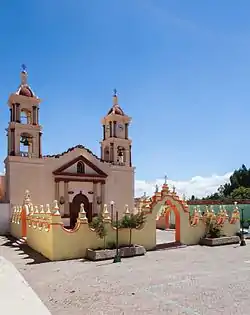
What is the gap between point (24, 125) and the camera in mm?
24828

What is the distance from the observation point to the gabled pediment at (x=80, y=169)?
Result: 83.8 feet

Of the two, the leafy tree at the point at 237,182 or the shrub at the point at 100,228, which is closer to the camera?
the shrub at the point at 100,228

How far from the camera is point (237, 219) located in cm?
2094

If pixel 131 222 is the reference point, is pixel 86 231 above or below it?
below

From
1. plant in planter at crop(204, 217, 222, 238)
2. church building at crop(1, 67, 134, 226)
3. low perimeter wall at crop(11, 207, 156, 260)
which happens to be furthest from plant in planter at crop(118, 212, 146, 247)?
church building at crop(1, 67, 134, 226)

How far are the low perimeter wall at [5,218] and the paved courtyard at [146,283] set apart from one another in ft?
25.1

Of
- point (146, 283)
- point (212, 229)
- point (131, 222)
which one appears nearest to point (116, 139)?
point (212, 229)

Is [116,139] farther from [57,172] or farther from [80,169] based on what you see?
[57,172]

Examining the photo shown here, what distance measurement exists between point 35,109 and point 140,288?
19129mm

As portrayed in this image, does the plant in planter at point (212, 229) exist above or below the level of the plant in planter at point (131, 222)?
below

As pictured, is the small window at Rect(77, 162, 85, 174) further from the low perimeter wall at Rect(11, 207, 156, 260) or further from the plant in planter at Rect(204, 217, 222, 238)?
the plant in planter at Rect(204, 217, 222, 238)

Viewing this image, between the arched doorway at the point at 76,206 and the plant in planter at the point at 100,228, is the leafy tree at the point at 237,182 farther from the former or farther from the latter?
the plant in planter at the point at 100,228

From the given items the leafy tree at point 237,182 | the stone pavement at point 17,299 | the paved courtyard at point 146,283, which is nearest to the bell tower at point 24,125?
the paved courtyard at point 146,283

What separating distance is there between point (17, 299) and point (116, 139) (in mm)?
21727
